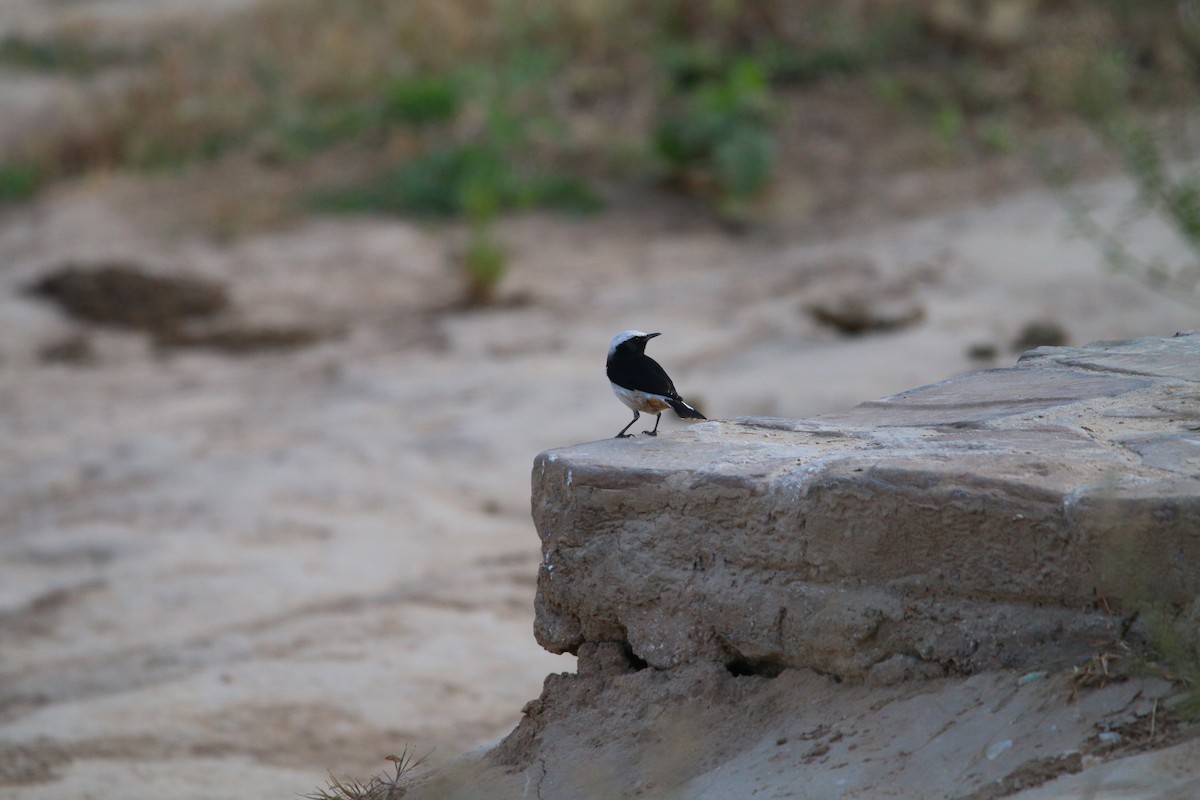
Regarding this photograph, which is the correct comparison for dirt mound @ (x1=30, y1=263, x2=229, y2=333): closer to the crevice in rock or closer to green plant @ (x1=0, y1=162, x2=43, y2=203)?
green plant @ (x1=0, y1=162, x2=43, y2=203)

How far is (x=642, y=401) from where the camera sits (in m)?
3.27

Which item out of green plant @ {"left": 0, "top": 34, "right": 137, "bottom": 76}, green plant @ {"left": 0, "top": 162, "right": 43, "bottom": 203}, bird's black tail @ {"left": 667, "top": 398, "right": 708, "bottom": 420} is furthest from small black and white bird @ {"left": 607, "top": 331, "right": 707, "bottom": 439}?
green plant @ {"left": 0, "top": 34, "right": 137, "bottom": 76}

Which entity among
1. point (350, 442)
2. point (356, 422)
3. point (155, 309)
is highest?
point (155, 309)

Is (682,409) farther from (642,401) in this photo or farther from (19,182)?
(19,182)

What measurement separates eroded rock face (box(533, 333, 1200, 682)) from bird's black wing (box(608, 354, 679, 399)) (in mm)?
166

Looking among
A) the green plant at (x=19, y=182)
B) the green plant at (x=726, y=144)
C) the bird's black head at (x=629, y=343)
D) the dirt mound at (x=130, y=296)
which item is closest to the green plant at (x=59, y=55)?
the green plant at (x=19, y=182)

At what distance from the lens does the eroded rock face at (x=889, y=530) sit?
2.33 metres

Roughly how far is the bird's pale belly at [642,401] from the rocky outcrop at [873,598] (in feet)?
0.73

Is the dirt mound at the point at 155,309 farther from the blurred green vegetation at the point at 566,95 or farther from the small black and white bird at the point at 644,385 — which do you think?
the small black and white bird at the point at 644,385

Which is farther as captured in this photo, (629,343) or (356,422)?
(356,422)

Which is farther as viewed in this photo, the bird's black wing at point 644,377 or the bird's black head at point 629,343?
the bird's black head at point 629,343

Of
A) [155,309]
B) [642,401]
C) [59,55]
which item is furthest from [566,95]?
[642,401]

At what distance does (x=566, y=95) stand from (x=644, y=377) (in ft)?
30.9

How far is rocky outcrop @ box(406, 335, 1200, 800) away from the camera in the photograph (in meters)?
2.25
